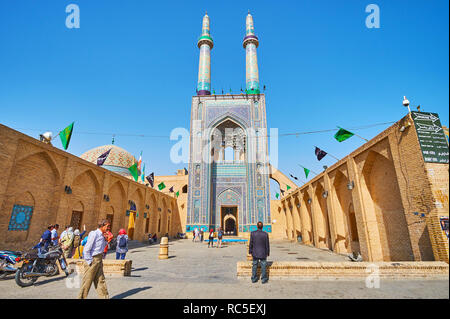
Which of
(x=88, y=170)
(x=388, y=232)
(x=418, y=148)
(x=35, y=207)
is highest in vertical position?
(x=88, y=170)

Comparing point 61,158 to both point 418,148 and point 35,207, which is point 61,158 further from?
point 418,148

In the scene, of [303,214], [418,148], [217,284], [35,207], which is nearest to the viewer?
[217,284]

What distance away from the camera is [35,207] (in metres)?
9.71

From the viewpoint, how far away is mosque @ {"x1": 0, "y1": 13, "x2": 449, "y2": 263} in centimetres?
658

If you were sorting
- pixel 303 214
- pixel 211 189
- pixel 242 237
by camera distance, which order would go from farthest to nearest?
1. pixel 211 189
2. pixel 242 237
3. pixel 303 214

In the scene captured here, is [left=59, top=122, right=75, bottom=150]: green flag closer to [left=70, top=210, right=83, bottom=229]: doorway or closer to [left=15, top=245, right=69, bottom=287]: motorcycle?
[left=70, top=210, right=83, bottom=229]: doorway

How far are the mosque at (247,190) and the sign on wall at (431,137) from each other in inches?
1.2

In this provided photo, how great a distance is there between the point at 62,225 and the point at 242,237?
551 inches

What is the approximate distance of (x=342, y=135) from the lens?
10172mm

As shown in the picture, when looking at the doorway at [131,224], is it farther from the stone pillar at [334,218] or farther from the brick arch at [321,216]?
the stone pillar at [334,218]

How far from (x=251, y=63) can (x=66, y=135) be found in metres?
20.0

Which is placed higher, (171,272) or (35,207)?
(35,207)
